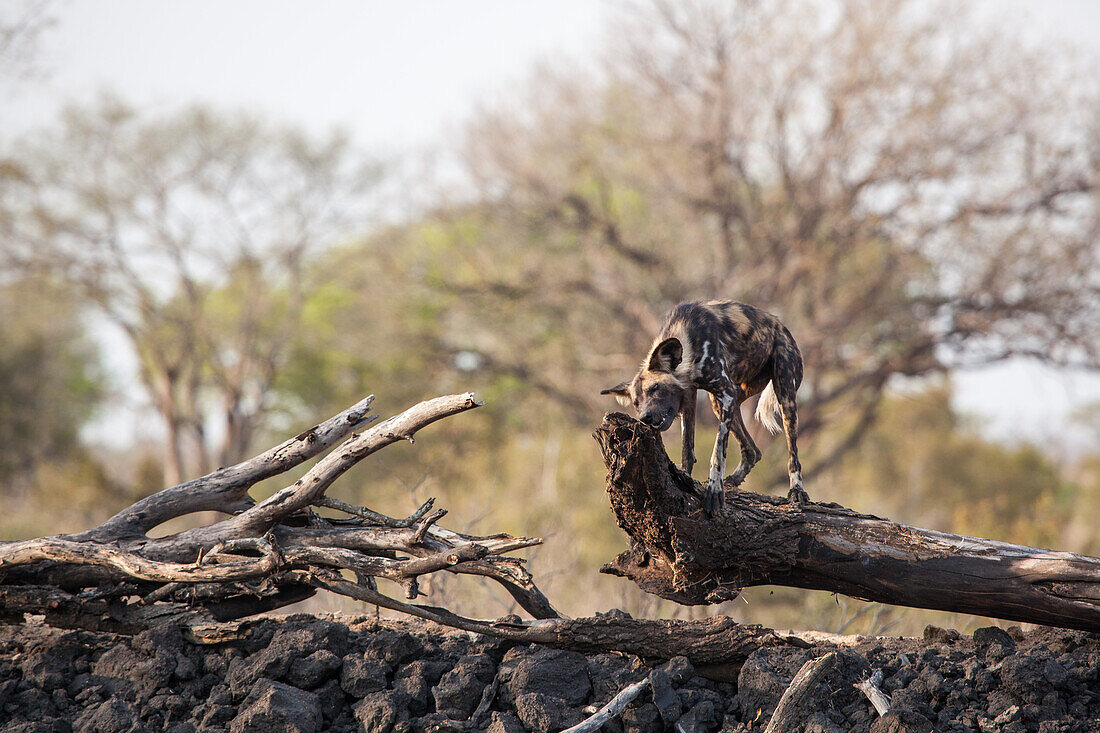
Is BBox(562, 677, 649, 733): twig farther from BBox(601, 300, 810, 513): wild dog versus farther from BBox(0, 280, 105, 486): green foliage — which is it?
BBox(0, 280, 105, 486): green foliage

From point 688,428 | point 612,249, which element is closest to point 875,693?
point 688,428

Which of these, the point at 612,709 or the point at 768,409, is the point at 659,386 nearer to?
the point at 768,409

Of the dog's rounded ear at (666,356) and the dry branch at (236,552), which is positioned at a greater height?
the dog's rounded ear at (666,356)

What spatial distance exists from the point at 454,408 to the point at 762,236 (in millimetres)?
18857

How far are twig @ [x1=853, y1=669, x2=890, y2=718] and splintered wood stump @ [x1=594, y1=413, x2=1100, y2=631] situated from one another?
1.82 feet

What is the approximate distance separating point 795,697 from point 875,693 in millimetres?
490

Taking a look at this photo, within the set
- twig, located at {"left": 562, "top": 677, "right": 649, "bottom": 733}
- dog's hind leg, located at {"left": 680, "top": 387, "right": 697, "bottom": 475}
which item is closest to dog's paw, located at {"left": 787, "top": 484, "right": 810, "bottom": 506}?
dog's hind leg, located at {"left": 680, "top": 387, "right": 697, "bottom": 475}

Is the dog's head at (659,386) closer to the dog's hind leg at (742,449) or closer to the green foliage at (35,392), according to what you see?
the dog's hind leg at (742,449)

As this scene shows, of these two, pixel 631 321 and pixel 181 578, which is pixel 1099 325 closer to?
pixel 631 321

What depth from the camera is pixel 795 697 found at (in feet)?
16.4

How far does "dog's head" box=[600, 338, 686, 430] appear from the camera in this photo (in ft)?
19.7

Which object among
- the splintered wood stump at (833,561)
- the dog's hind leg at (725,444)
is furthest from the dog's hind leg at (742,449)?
the splintered wood stump at (833,561)

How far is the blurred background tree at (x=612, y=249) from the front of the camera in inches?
844

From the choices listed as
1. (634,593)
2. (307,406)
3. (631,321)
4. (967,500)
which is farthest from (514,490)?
Result: (967,500)
